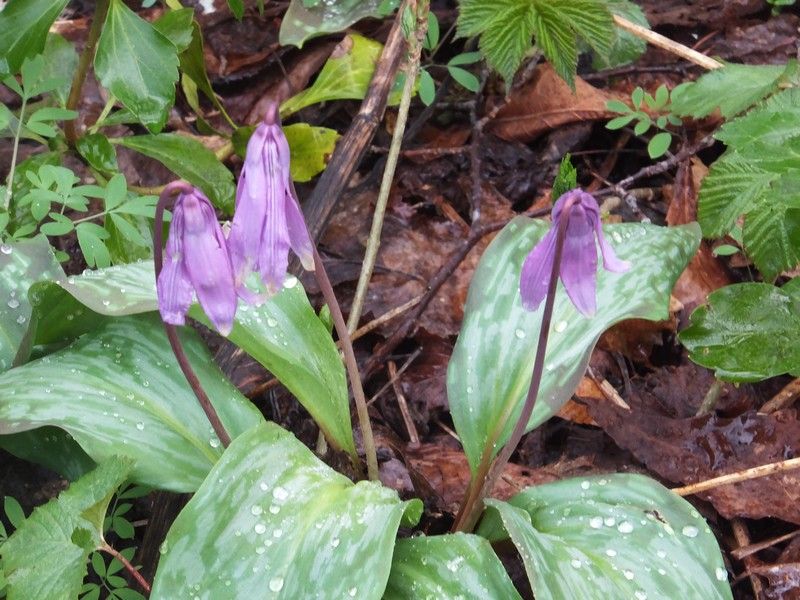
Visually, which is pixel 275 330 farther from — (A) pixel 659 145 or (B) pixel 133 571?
(A) pixel 659 145

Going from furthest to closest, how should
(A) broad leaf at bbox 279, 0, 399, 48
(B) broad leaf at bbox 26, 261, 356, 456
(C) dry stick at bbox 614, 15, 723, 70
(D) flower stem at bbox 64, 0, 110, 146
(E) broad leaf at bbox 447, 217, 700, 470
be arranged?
1. (A) broad leaf at bbox 279, 0, 399, 48
2. (C) dry stick at bbox 614, 15, 723, 70
3. (D) flower stem at bbox 64, 0, 110, 146
4. (E) broad leaf at bbox 447, 217, 700, 470
5. (B) broad leaf at bbox 26, 261, 356, 456

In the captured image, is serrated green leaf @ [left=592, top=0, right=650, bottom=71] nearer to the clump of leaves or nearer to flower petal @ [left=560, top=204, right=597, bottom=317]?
the clump of leaves

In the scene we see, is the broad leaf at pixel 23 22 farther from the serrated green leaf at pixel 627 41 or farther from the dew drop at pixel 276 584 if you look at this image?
the serrated green leaf at pixel 627 41

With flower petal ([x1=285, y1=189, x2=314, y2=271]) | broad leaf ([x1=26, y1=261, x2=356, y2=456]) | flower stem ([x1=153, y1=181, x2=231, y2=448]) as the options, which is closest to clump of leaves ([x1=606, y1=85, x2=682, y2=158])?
broad leaf ([x1=26, y1=261, x2=356, y2=456])

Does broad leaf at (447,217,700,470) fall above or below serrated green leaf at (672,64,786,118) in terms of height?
below

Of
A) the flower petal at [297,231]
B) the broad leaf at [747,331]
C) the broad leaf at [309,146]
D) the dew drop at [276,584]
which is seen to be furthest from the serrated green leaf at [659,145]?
the dew drop at [276,584]

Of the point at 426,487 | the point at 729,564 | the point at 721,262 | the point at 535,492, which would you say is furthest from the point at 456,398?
the point at 721,262

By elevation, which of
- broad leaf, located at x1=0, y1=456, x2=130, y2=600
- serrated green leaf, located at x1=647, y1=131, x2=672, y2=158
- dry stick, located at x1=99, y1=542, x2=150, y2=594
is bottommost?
dry stick, located at x1=99, y1=542, x2=150, y2=594

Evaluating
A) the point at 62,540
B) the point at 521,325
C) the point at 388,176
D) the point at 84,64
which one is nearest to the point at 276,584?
the point at 62,540
